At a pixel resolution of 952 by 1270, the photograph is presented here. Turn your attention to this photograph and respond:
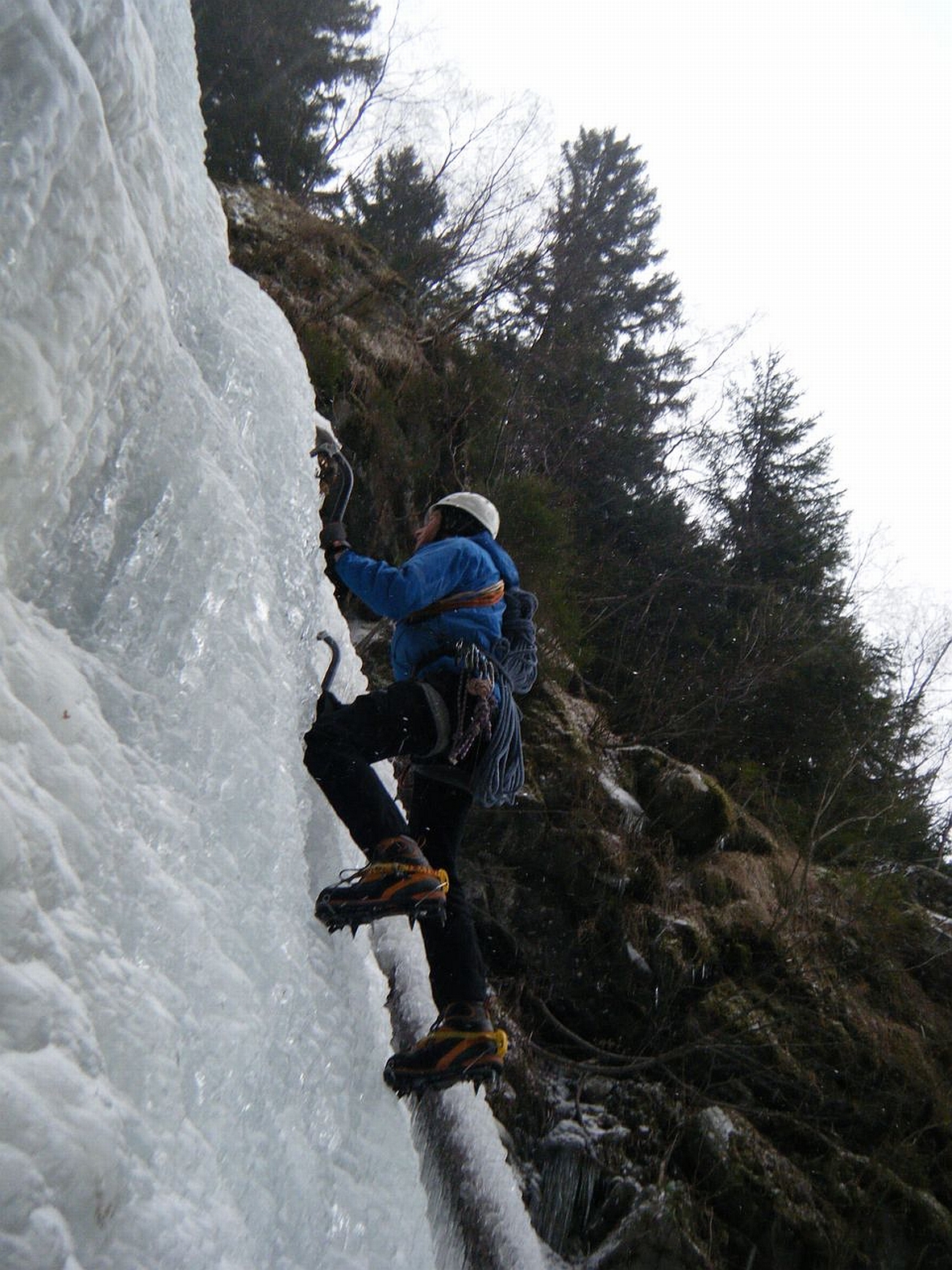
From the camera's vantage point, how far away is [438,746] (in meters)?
2.33

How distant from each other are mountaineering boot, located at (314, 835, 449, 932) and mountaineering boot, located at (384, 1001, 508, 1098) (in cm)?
26

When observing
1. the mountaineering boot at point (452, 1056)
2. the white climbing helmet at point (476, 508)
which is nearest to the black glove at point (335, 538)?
the white climbing helmet at point (476, 508)

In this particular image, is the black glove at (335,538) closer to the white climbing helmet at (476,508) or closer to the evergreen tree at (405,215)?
the white climbing helmet at (476,508)

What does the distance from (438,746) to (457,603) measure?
456 millimetres

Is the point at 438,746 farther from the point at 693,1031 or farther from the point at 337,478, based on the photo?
the point at 693,1031

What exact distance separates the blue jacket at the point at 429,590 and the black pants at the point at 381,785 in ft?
0.64

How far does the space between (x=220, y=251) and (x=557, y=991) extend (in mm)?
4771

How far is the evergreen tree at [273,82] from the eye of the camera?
1084cm

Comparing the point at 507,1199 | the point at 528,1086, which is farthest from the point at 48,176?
the point at 528,1086

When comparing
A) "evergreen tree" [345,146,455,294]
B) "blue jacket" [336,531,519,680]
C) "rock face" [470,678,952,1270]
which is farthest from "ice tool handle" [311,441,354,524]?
"evergreen tree" [345,146,455,294]

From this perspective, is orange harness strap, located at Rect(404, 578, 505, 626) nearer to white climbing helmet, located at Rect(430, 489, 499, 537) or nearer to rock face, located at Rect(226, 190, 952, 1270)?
white climbing helmet, located at Rect(430, 489, 499, 537)

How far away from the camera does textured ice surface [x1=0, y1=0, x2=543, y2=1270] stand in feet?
3.29

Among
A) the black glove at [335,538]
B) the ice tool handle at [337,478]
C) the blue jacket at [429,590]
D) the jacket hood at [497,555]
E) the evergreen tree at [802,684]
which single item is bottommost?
the blue jacket at [429,590]

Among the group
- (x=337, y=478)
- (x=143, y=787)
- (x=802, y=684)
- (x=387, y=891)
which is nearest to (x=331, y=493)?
(x=337, y=478)
